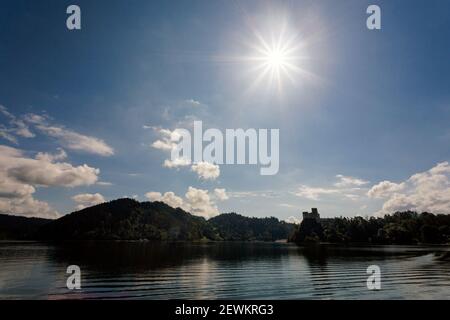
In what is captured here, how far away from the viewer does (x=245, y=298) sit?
4991 cm
